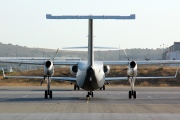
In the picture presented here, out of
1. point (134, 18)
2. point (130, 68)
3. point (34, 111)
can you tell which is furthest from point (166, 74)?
point (34, 111)

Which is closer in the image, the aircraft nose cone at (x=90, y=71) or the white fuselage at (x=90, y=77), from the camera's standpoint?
the aircraft nose cone at (x=90, y=71)

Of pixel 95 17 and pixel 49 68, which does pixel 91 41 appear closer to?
pixel 95 17

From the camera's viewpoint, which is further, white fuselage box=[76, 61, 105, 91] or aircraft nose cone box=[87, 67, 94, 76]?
white fuselage box=[76, 61, 105, 91]

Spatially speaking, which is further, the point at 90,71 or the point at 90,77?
the point at 90,77

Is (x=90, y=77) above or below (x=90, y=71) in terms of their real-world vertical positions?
below

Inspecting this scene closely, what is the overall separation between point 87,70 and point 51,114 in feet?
30.5

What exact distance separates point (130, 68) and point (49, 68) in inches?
240

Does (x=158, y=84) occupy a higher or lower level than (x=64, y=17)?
lower

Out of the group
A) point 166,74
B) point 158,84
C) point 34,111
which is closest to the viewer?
point 34,111

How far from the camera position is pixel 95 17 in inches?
1278

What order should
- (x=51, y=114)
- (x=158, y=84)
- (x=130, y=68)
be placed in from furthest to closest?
1. (x=158, y=84)
2. (x=130, y=68)
3. (x=51, y=114)

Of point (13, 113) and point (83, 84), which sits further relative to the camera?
point (83, 84)

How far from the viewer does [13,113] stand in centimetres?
2428

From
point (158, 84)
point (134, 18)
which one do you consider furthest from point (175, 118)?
point (158, 84)
